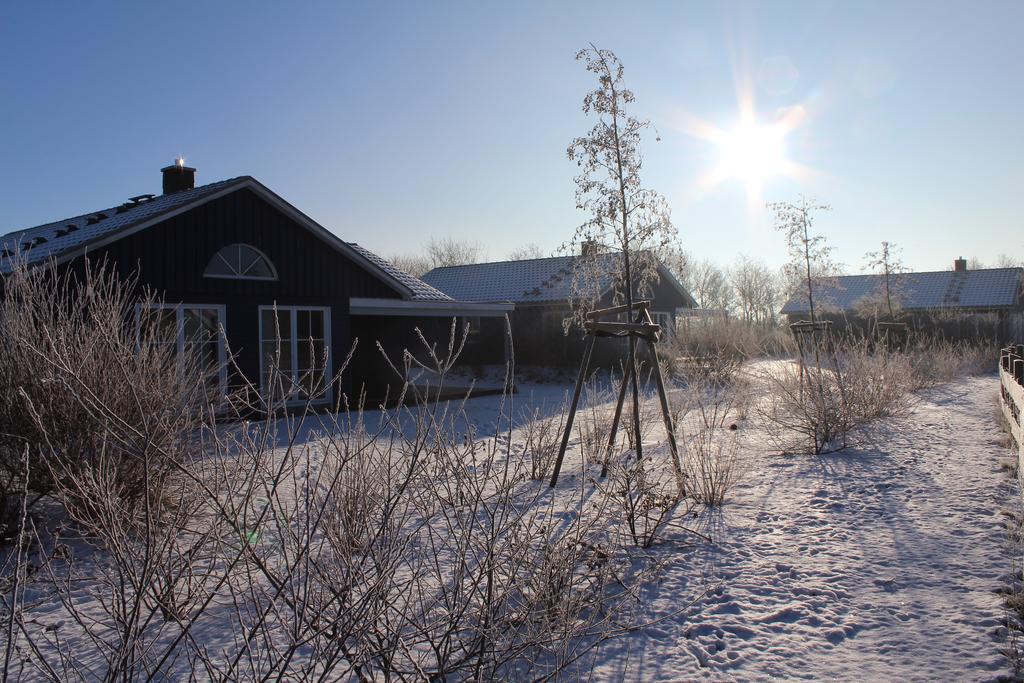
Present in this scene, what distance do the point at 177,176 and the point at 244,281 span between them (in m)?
4.80

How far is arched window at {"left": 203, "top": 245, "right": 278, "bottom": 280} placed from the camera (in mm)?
11688

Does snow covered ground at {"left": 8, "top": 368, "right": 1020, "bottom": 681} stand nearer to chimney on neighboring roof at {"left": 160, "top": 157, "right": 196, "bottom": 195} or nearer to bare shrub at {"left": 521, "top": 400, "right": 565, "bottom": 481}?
bare shrub at {"left": 521, "top": 400, "right": 565, "bottom": 481}

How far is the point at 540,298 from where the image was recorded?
2394 centimetres

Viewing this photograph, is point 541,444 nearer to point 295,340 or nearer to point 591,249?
point 591,249

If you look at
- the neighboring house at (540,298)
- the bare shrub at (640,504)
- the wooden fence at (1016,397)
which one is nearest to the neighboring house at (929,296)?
the neighboring house at (540,298)

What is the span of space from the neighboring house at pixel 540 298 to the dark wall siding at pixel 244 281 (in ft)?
16.8

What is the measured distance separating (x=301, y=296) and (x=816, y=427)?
28.2 ft

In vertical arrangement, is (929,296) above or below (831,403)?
above

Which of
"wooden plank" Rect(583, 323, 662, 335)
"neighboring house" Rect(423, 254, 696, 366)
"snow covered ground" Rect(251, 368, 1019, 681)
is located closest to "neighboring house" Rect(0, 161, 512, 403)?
"wooden plank" Rect(583, 323, 662, 335)

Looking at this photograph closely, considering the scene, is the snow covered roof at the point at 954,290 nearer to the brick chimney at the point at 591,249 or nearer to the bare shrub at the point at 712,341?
the bare shrub at the point at 712,341

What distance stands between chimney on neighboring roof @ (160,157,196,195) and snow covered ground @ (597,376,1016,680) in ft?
42.5

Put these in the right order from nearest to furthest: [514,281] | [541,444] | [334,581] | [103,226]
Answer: [334,581] < [541,444] < [103,226] < [514,281]

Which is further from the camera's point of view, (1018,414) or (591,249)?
(591,249)

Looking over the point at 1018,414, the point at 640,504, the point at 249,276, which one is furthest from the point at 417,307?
the point at 1018,414
